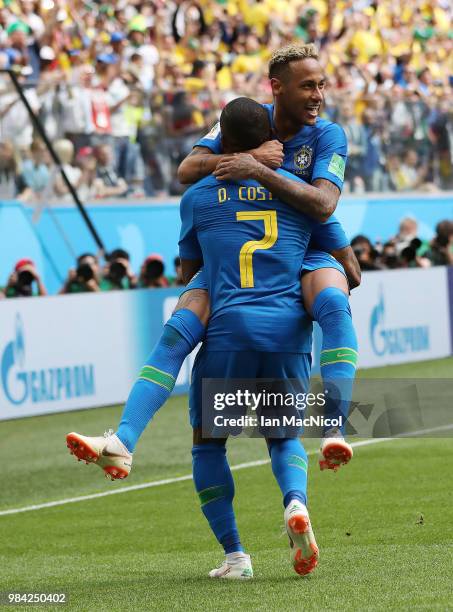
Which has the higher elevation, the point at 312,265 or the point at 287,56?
the point at 287,56

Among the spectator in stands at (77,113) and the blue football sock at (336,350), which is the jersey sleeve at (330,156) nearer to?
the blue football sock at (336,350)

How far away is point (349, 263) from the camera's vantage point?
635 centimetres

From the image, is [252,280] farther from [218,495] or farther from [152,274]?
[152,274]

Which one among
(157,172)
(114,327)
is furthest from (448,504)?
(157,172)

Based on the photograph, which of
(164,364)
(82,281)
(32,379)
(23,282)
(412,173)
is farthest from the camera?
(412,173)

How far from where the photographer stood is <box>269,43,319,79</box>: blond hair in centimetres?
602

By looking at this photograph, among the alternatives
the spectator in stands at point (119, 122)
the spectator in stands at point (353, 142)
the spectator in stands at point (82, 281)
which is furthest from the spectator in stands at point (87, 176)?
the spectator in stands at point (353, 142)

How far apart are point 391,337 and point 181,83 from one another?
4.91 meters

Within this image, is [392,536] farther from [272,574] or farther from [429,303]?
[429,303]

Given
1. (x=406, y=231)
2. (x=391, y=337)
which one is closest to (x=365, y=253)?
(x=391, y=337)

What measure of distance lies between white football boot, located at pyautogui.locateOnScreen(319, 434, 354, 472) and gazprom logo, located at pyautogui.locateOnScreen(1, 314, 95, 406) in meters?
7.70

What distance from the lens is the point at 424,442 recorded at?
1145 cm

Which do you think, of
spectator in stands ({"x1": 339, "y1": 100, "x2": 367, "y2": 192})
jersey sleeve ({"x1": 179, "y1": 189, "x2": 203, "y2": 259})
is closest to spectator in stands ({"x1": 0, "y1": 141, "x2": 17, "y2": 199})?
spectator in stands ({"x1": 339, "y1": 100, "x2": 367, "y2": 192})

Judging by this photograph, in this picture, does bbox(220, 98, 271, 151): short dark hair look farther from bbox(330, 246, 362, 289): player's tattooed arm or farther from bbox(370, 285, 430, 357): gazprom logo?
bbox(370, 285, 430, 357): gazprom logo
